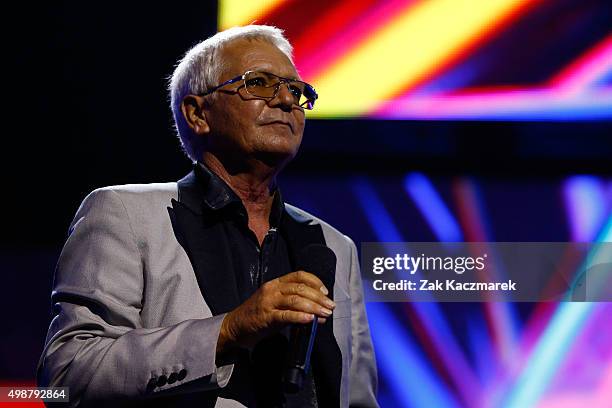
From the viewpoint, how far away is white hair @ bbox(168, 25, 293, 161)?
75.1 inches

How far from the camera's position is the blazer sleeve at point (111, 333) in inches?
57.0

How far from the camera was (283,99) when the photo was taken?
6.02 feet

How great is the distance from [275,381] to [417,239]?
1093 millimetres

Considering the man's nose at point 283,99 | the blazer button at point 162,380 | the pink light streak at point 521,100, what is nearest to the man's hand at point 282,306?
the blazer button at point 162,380

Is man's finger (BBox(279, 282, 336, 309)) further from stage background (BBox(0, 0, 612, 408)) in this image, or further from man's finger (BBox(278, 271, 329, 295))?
stage background (BBox(0, 0, 612, 408))

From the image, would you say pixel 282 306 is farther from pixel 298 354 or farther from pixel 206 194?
pixel 206 194

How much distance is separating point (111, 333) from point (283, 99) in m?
0.65

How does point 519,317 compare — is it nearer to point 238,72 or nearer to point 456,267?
point 456,267

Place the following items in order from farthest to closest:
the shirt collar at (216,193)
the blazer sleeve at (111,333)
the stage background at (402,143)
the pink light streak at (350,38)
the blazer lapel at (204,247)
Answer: the pink light streak at (350,38) → the stage background at (402,143) → the shirt collar at (216,193) → the blazer lapel at (204,247) → the blazer sleeve at (111,333)

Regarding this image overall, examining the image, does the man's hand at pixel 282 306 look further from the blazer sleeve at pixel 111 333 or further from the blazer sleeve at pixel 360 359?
the blazer sleeve at pixel 360 359

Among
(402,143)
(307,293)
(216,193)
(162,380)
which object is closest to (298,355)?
(307,293)

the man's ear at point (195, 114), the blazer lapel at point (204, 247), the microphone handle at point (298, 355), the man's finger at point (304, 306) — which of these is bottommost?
the microphone handle at point (298, 355)

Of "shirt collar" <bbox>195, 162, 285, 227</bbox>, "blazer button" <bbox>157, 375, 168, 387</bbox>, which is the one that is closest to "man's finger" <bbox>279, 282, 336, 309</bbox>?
"blazer button" <bbox>157, 375, 168, 387</bbox>

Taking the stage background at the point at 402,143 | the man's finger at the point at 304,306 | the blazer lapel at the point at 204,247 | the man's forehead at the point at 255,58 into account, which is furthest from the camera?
the stage background at the point at 402,143
